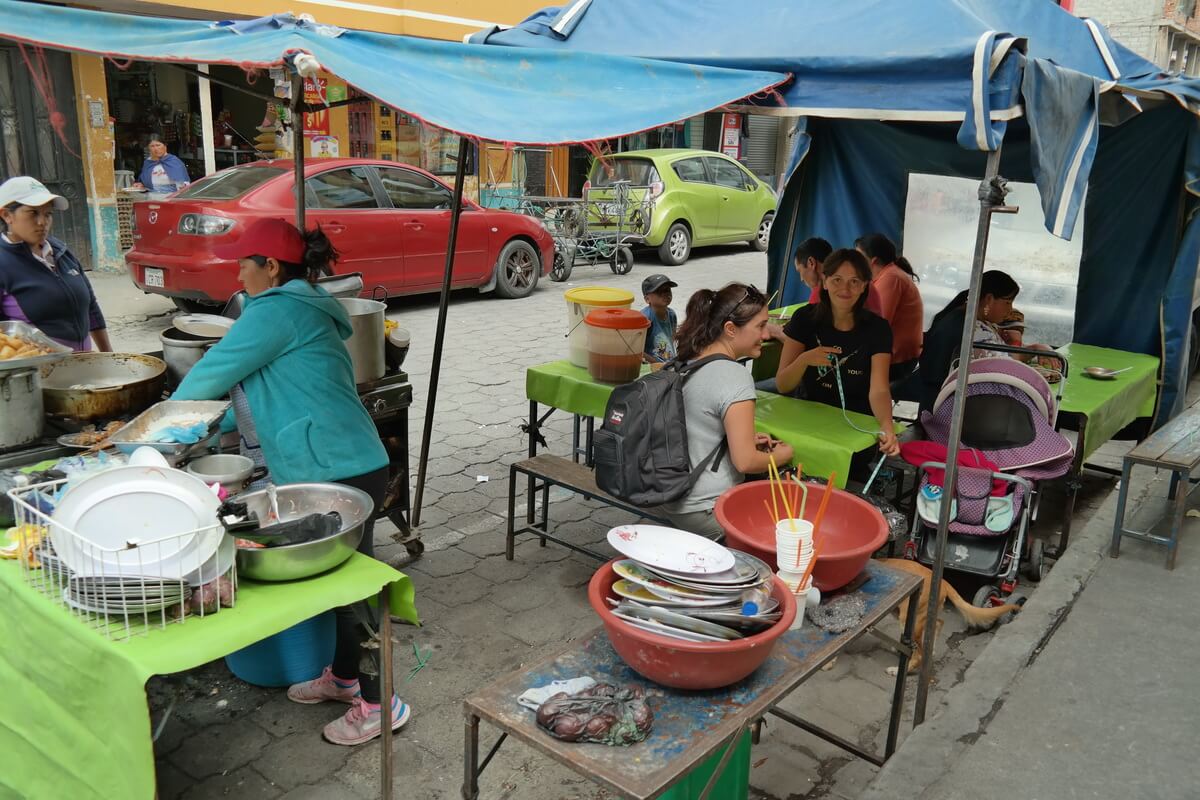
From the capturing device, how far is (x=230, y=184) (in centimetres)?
908

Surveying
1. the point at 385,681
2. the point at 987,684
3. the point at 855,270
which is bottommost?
the point at 987,684

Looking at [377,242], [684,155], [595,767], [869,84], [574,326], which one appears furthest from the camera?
[684,155]

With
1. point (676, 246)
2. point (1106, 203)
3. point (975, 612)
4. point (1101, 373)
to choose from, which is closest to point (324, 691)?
point (975, 612)

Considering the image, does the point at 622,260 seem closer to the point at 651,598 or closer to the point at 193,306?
the point at 193,306

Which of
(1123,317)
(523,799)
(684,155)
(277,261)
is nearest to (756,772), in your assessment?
(523,799)

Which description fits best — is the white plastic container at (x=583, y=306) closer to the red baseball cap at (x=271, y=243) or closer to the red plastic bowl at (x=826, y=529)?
the red baseball cap at (x=271, y=243)

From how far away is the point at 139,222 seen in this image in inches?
350

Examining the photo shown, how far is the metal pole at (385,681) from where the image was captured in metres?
2.63

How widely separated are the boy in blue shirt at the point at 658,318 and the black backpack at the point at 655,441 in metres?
1.63

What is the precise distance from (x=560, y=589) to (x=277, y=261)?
2100 mm

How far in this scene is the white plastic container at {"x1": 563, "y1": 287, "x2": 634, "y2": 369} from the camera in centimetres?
482

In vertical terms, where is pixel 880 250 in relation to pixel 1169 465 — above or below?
above

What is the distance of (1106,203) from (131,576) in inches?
261

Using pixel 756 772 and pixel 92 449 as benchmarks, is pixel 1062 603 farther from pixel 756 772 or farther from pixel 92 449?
pixel 92 449
